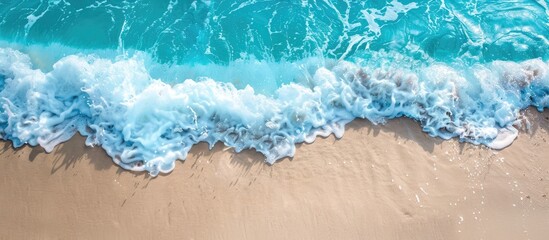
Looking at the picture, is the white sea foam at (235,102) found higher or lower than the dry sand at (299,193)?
higher

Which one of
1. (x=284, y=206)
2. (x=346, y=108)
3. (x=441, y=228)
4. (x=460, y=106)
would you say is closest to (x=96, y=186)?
(x=284, y=206)

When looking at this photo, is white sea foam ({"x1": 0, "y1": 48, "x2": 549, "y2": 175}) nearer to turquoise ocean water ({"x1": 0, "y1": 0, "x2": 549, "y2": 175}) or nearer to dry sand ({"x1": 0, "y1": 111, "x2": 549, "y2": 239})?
turquoise ocean water ({"x1": 0, "y1": 0, "x2": 549, "y2": 175})

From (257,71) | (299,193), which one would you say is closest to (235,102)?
(257,71)

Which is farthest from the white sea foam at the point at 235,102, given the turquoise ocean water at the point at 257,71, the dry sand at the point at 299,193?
the dry sand at the point at 299,193

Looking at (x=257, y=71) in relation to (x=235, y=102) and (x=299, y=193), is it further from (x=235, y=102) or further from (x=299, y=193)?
(x=299, y=193)

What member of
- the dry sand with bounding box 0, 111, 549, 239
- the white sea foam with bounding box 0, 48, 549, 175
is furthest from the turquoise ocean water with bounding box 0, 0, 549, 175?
the dry sand with bounding box 0, 111, 549, 239

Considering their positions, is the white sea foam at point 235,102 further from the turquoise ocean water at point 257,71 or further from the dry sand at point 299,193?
the dry sand at point 299,193
